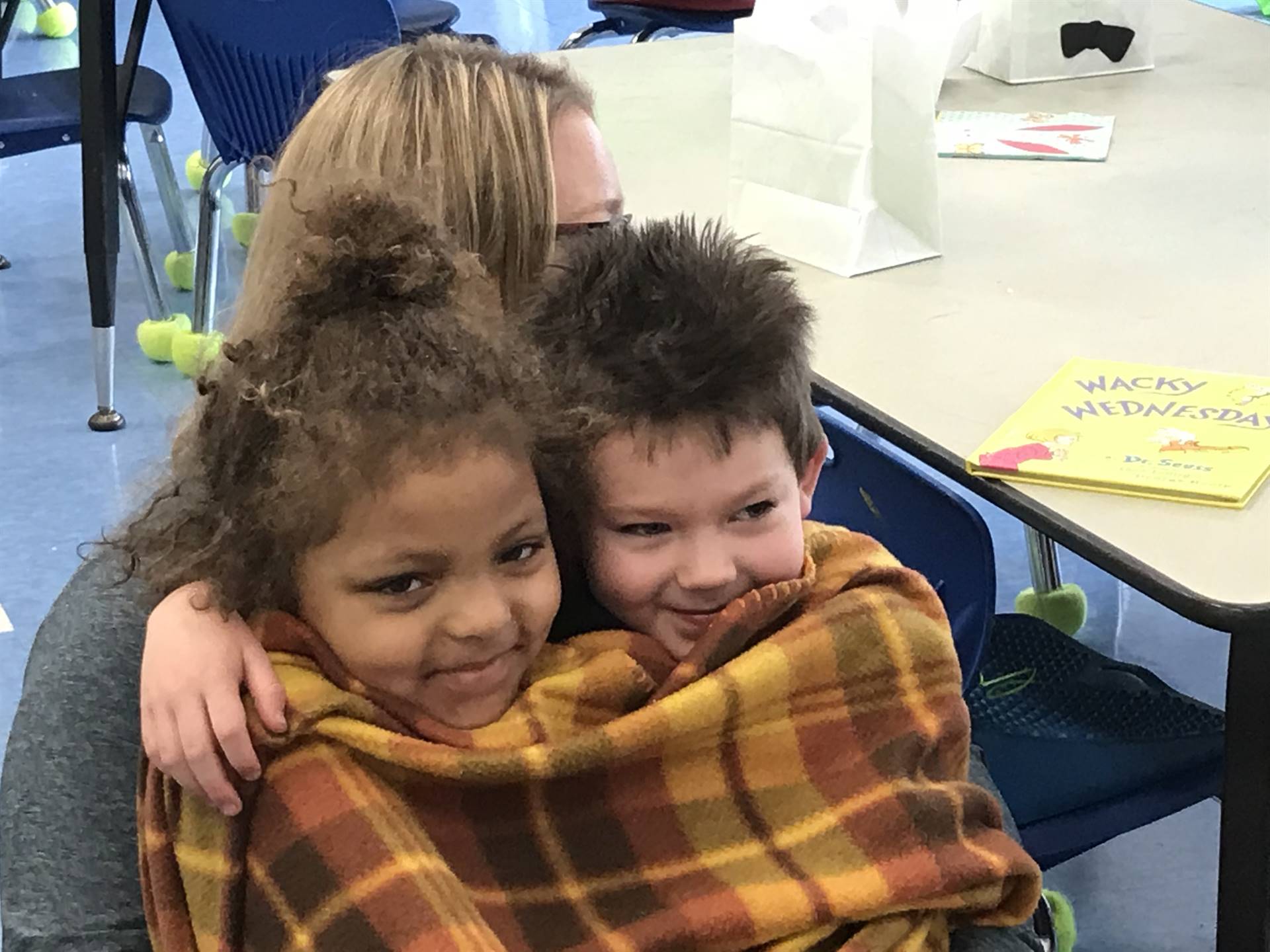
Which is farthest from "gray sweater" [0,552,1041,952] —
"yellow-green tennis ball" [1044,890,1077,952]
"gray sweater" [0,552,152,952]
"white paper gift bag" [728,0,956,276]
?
"white paper gift bag" [728,0,956,276]

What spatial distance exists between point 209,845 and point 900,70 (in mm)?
928

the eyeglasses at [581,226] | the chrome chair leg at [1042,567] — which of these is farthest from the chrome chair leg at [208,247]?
the eyeglasses at [581,226]

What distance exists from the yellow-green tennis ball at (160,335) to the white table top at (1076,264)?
4.58 ft

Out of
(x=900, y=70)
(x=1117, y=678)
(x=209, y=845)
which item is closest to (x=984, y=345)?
(x=900, y=70)

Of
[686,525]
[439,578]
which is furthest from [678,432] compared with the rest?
[439,578]

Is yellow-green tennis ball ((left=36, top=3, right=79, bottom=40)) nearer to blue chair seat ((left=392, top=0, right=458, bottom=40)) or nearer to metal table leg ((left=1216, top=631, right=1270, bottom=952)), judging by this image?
blue chair seat ((left=392, top=0, right=458, bottom=40))

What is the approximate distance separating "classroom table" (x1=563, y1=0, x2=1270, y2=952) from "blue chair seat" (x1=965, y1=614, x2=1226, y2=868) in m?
0.31

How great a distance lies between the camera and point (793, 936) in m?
0.89

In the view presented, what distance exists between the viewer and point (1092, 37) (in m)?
2.01

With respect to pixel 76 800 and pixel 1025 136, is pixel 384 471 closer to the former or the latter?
pixel 76 800

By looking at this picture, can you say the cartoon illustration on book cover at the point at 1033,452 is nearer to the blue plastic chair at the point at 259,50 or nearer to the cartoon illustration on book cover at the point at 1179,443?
the cartoon illustration on book cover at the point at 1179,443

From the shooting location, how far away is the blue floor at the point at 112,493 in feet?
5.98

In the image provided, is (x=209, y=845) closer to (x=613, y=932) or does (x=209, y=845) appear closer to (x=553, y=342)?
(x=613, y=932)

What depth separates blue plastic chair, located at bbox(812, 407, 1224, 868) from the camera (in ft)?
4.31
